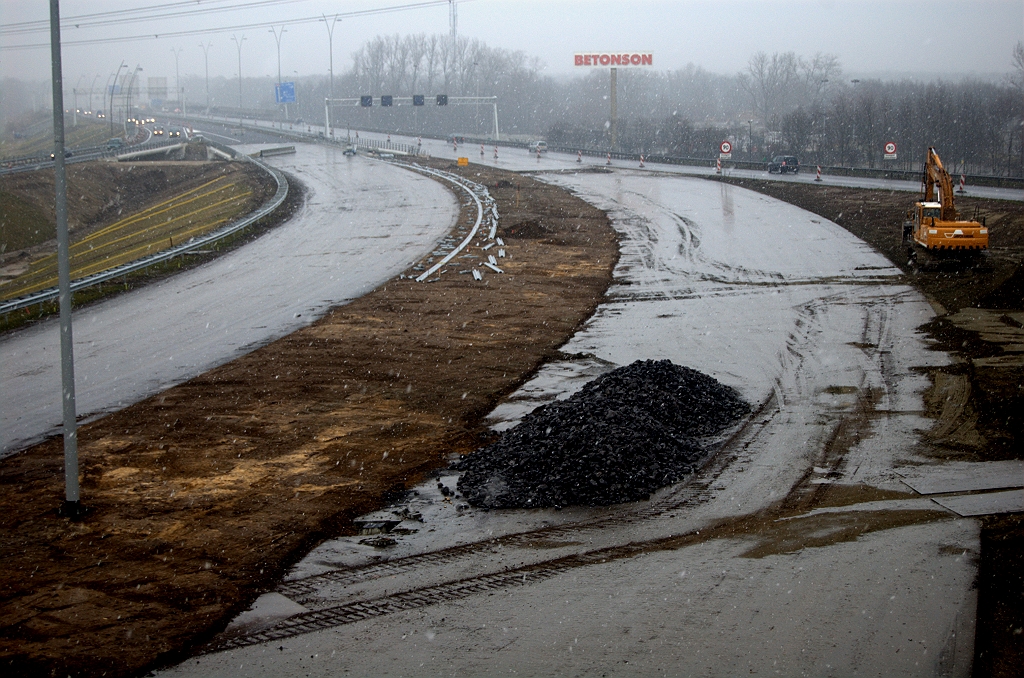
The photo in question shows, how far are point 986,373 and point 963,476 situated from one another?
4.83 meters

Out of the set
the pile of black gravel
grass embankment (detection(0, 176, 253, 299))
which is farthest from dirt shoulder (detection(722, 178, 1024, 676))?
grass embankment (detection(0, 176, 253, 299))

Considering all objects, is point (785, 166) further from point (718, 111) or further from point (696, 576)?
point (718, 111)

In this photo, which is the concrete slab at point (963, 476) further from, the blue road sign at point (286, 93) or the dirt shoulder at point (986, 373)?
the blue road sign at point (286, 93)

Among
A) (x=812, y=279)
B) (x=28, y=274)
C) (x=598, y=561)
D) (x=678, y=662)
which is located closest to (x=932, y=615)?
(x=678, y=662)

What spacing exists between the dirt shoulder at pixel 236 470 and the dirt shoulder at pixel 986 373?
6771 millimetres

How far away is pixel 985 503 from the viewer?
33.8ft

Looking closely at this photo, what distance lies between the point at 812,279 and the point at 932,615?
17.5 m

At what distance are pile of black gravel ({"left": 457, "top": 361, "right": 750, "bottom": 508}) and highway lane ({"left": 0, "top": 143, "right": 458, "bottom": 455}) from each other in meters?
7.24

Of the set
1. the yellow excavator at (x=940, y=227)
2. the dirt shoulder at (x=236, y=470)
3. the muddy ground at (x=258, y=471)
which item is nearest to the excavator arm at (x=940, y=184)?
the yellow excavator at (x=940, y=227)

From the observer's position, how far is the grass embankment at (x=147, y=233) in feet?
113

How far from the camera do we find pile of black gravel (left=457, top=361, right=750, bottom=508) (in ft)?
35.3

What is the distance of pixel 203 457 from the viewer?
12078 mm

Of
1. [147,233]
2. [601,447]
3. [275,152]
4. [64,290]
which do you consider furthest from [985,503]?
[275,152]

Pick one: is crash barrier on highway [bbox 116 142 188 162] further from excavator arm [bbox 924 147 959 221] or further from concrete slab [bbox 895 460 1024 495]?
concrete slab [bbox 895 460 1024 495]
